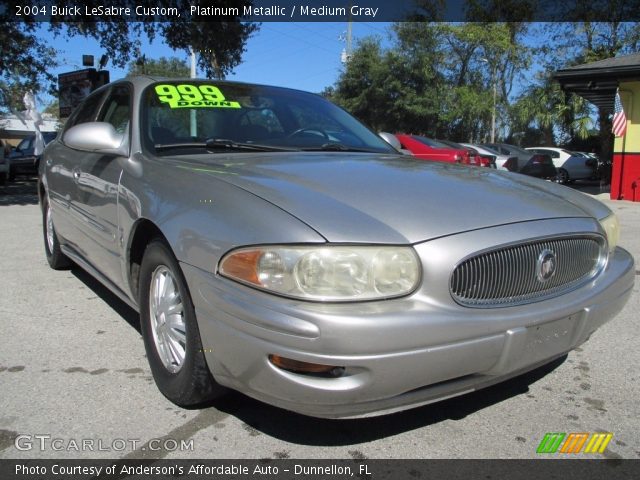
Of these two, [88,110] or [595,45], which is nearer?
[88,110]

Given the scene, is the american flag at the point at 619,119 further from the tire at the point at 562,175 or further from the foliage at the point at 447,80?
the foliage at the point at 447,80

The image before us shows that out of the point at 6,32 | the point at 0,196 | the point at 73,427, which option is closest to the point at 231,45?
the point at 6,32

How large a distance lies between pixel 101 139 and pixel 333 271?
185 centimetres

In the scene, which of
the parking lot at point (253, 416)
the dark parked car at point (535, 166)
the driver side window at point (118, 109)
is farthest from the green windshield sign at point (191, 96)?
the dark parked car at point (535, 166)

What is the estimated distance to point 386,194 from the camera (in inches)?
92.0

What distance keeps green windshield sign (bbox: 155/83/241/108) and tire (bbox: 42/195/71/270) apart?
2.19 meters

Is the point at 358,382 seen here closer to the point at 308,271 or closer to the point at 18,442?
the point at 308,271

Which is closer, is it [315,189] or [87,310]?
[315,189]

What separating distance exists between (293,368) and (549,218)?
1.26 meters

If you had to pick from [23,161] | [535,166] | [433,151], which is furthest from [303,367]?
[23,161]

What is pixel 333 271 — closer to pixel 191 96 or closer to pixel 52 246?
pixel 191 96

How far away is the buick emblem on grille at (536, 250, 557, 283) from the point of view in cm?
226

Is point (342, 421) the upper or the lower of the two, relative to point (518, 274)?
lower

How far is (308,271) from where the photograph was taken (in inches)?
76.3
